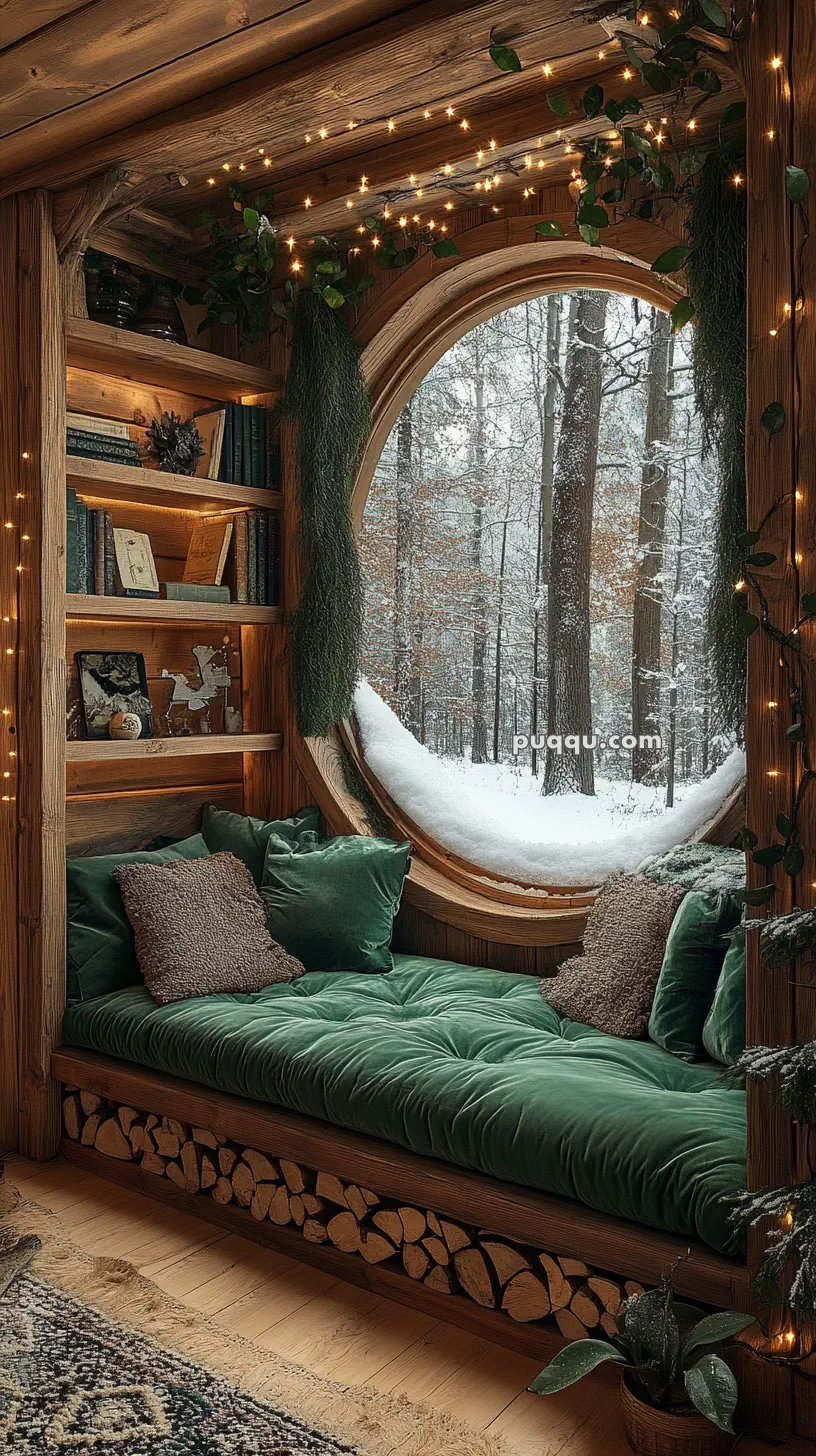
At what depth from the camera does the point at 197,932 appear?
2.85m

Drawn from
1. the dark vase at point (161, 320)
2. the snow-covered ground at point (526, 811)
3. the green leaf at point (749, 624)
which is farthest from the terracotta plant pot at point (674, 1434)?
the dark vase at point (161, 320)

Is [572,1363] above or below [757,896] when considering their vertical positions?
below

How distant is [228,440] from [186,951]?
1.53 meters

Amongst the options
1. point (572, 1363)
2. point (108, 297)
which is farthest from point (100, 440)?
point (572, 1363)

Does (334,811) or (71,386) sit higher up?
(71,386)

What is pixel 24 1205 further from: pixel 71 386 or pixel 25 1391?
pixel 71 386

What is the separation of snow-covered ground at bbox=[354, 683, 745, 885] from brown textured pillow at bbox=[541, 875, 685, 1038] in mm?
247

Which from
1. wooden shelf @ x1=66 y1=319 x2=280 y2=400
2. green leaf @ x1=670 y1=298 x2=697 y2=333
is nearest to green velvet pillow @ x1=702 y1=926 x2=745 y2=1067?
green leaf @ x1=670 y1=298 x2=697 y2=333

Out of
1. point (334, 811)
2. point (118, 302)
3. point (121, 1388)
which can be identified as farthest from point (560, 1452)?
point (118, 302)

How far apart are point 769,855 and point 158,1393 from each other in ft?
4.59

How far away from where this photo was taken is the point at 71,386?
3156 millimetres

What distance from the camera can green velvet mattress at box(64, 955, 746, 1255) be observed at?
1908 mm

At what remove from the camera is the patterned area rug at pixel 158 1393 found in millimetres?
1795

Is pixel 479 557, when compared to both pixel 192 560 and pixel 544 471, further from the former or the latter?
pixel 192 560
